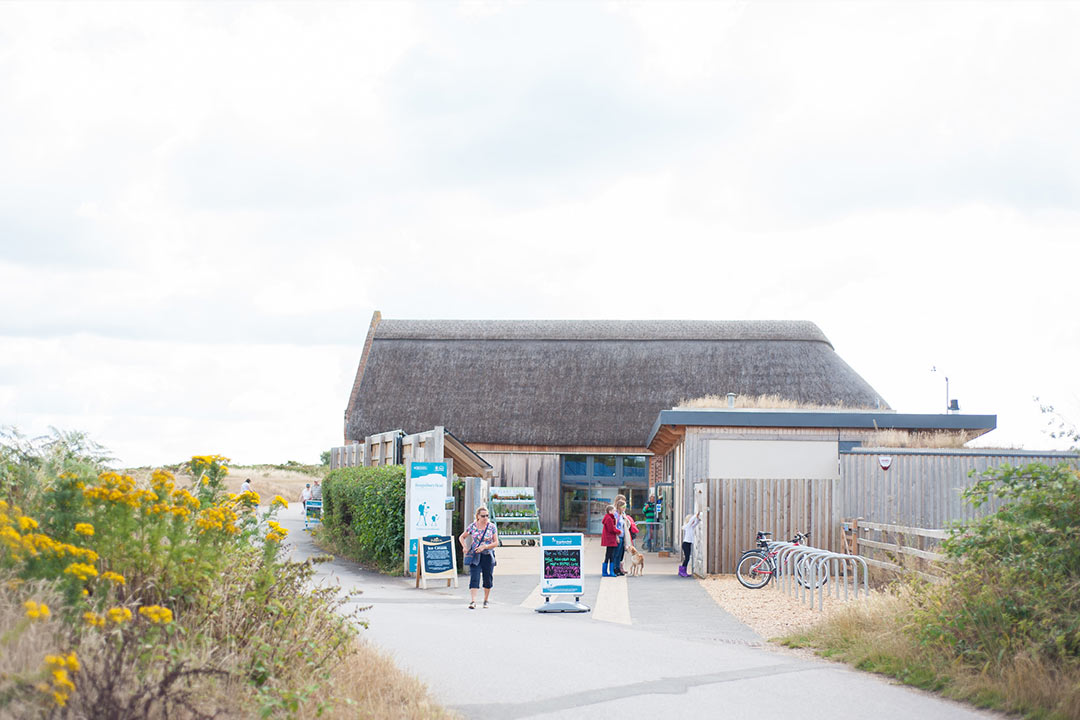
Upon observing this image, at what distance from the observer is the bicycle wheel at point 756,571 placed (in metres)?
18.3

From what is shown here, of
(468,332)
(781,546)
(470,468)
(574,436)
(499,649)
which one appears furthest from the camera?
(468,332)

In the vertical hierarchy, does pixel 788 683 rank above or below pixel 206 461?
below

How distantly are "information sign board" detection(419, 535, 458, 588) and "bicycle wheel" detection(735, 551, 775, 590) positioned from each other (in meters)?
5.08

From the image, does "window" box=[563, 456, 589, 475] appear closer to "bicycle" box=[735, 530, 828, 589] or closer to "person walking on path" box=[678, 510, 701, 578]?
"person walking on path" box=[678, 510, 701, 578]

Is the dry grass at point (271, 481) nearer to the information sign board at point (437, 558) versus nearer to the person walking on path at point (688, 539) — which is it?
the person walking on path at point (688, 539)

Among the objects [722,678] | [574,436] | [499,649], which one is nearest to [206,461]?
[499,649]

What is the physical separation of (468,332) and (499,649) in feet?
97.9

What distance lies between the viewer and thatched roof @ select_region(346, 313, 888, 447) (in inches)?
1353

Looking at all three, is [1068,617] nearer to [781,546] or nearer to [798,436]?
[781,546]

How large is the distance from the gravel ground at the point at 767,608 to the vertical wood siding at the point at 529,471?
14293 mm

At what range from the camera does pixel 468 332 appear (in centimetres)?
4022

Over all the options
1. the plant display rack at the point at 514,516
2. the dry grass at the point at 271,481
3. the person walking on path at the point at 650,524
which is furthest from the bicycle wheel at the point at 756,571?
the dry grass at the point at 271,481

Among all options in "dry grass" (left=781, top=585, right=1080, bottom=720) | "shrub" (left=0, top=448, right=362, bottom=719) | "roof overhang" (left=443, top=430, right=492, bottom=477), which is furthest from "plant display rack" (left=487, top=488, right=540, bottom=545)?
"shrub" (left=0, top=448, right=362, bottom=719)

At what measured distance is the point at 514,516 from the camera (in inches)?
1139
